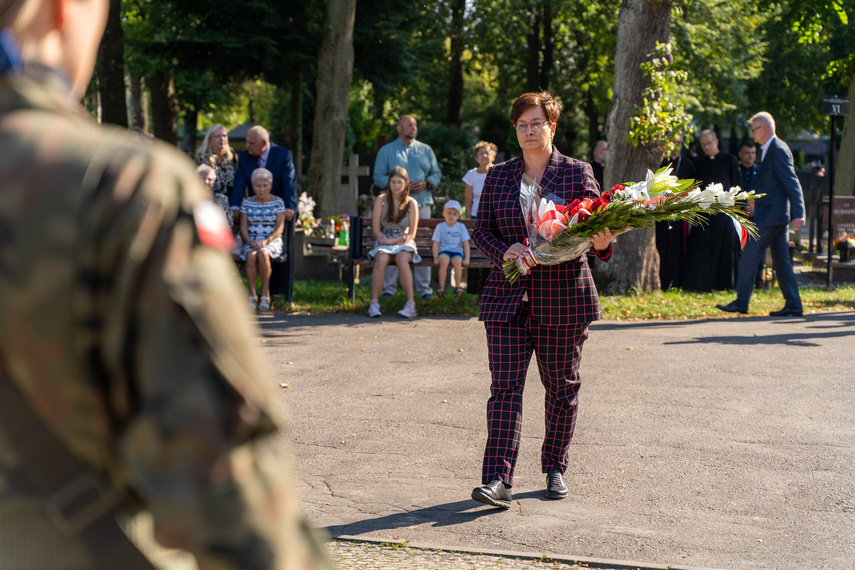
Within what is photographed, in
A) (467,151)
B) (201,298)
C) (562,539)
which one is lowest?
(562,539)

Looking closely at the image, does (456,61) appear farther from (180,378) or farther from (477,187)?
(180,378)

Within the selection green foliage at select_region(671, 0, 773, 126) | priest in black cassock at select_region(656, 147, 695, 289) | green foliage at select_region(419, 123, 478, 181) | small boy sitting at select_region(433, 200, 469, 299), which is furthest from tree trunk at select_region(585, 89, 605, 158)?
small boy sitting at select_region(433, 200, 469, 299)

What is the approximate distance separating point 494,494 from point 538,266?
1.26m

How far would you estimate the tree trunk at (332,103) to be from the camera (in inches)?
707

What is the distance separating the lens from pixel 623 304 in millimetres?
12664

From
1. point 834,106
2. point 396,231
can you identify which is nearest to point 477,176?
point 396,231

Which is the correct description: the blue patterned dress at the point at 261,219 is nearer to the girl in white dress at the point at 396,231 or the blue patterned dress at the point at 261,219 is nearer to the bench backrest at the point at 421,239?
the bench backrest at the point at 421,239

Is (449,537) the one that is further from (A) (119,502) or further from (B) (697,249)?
(B) (697,249)

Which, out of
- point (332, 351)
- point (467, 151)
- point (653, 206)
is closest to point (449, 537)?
point (653, 206)

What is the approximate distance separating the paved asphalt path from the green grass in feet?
5.59

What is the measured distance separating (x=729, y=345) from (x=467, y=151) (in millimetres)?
20022

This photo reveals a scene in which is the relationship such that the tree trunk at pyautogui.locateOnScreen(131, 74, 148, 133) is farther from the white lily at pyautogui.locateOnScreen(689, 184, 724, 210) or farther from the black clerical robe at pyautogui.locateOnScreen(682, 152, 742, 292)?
the white lily at pyautogui.locateOnScreen(689, 184, 724, 210)

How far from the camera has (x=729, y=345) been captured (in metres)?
9.88

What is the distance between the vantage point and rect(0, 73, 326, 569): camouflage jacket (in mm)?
1032
